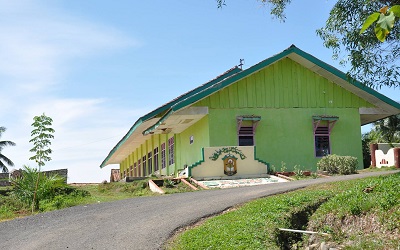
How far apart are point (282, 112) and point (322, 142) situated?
7.40 feet

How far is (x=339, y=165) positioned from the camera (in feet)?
69.5

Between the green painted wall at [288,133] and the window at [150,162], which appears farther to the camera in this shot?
the window at [150,162]

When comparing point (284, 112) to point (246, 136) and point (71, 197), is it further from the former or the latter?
point (71, 197)

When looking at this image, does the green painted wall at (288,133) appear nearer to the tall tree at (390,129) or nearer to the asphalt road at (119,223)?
the asphalt road at (119,223)

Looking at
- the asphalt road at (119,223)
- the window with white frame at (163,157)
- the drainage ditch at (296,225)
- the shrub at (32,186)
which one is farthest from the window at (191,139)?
the drainage ditch at (296,225)

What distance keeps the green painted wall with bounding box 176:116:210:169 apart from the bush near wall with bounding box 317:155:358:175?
15.5 ft

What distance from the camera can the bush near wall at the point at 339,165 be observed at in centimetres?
2098

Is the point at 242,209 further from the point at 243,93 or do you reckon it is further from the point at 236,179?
the point at 243,93

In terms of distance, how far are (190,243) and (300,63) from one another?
1636 centimetres

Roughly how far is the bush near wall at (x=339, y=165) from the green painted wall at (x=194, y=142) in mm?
4726

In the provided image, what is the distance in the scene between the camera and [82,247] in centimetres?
962

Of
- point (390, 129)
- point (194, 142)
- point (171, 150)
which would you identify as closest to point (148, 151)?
point (171, 150)

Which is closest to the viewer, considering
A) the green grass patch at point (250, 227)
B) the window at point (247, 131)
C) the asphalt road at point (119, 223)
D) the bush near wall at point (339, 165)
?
the green grass patch at point (250, 227)

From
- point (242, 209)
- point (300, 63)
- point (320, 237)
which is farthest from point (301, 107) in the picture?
point (320, 237)
